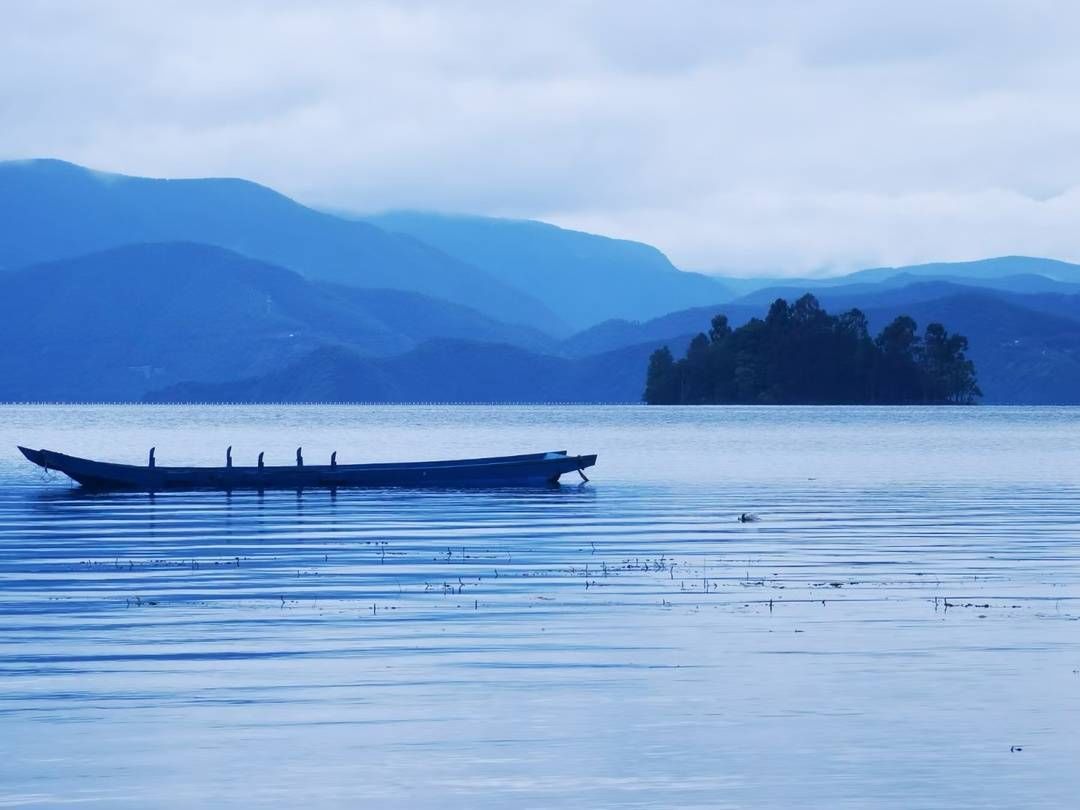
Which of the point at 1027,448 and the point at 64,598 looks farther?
the point at 1027,448

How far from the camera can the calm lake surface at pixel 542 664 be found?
1995 centimetres

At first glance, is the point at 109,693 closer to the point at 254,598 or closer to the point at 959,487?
the point at 254,598

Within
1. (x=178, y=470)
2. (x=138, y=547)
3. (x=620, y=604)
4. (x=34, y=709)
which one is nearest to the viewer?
(x=34, y=709)

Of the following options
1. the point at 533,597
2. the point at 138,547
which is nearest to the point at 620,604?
the point at 533,597

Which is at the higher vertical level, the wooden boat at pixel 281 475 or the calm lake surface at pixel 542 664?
the wooden boat at pixel 281 475

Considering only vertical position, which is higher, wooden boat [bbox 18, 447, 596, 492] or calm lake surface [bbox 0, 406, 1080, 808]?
wooden boat [bbox 18, 447, 596, 492]

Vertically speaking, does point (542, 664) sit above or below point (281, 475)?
below

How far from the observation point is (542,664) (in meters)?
27.6

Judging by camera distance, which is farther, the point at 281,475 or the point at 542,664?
the point at 281,475

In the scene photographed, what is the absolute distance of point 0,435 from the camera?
19775 cm

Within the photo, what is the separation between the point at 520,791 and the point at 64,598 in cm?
1988

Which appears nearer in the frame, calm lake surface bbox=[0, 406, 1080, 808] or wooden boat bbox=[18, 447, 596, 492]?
calm lake surface bbox=[0, 406, 1080, 808]

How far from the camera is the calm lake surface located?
20.0 m

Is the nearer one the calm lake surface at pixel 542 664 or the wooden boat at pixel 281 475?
the calm lake surface at pixel 542 664
